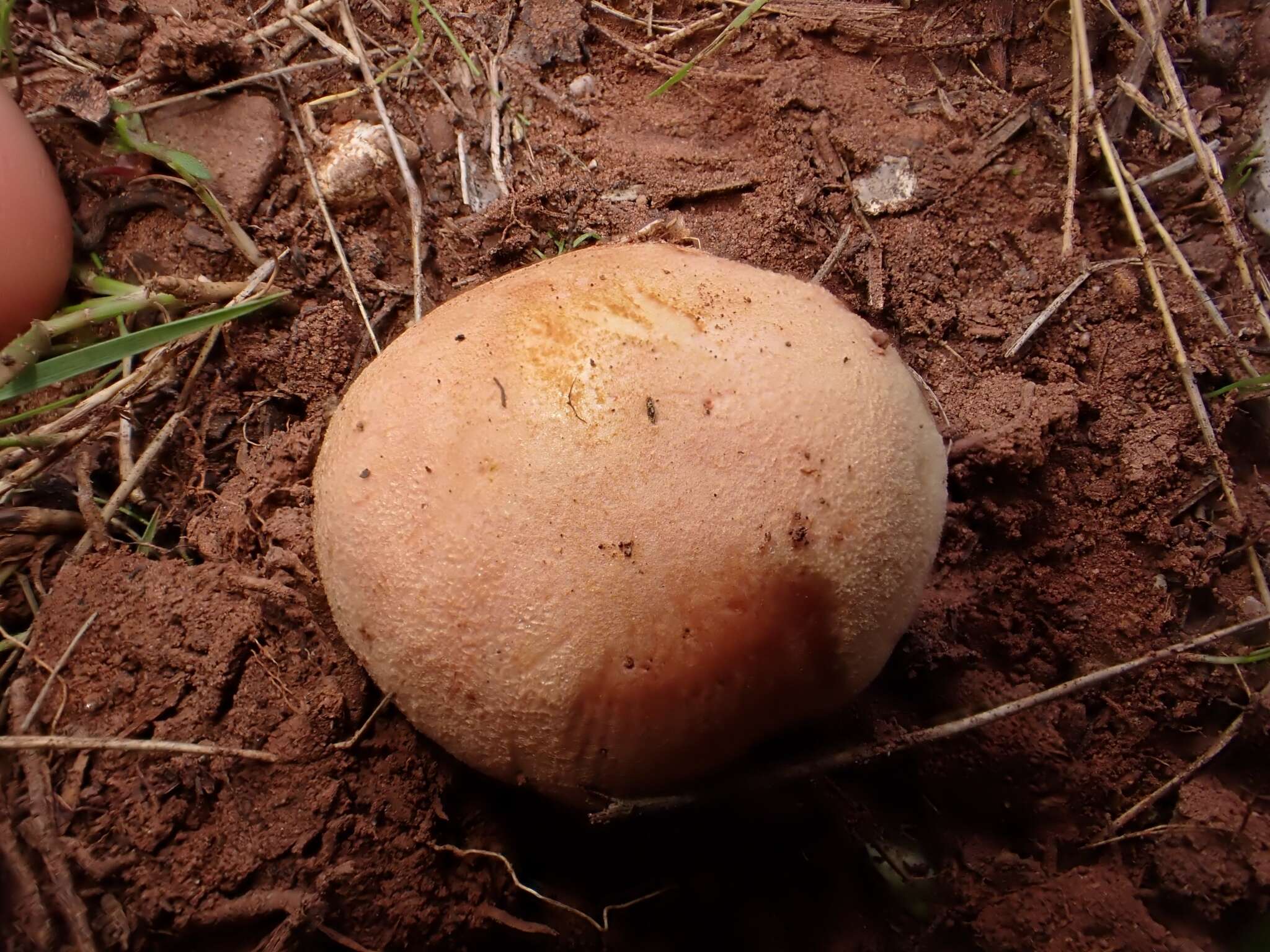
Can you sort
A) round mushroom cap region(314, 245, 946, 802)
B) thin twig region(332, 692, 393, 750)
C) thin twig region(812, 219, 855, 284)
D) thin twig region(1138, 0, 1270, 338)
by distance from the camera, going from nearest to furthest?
1. round mushroom cap region(314, 245, 946, 802)
2. thin twig region(332, 692, 393, 750)
3. thin twig region(1138, 0, 1270, 338)
4. thin twig region(812, 219, 855, 284)

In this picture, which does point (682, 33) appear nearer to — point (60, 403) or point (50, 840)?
point (60, 403)

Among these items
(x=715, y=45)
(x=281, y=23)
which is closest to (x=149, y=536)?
(x=281, y=23)

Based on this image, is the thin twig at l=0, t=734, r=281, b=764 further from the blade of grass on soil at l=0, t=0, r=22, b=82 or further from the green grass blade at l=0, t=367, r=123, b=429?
the blade of grass on soil at l=0, t=0, r=22, b=82

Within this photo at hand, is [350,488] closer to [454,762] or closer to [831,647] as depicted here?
[454,762]

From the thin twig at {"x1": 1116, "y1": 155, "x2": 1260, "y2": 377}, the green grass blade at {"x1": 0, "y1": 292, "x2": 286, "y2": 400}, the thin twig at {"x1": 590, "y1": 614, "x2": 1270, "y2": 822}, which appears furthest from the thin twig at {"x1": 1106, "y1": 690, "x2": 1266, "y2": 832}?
the green grass blade at {"x1": 0, "y1": 292, "x2": 286, "y2": 400}

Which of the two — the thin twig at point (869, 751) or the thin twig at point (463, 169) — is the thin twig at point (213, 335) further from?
the thin twig at point (869, 751)

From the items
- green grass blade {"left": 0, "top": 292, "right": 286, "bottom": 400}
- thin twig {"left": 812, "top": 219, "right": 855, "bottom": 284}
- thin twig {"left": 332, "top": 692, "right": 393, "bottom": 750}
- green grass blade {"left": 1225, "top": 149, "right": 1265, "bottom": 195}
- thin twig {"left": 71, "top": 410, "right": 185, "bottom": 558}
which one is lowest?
thin twig {"left": 332, "top": 692, "right": 393, "bottom": 750}
